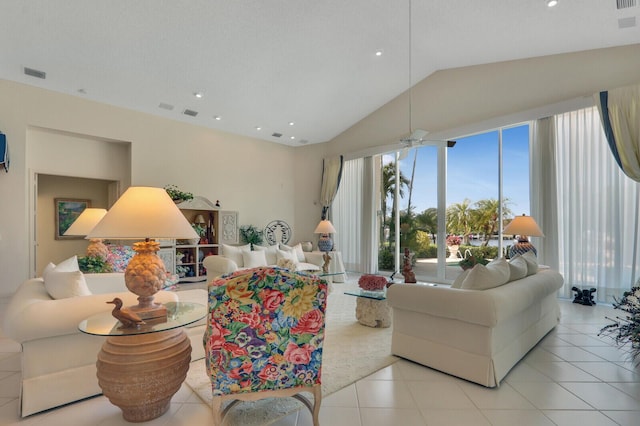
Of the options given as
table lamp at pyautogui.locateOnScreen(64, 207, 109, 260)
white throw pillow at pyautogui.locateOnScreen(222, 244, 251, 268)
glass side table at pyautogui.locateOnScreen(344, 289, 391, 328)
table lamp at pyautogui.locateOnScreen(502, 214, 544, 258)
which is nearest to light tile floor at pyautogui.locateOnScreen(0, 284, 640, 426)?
glass side table at pyautogui.locateOnScreen(344, 289, 391, 328)

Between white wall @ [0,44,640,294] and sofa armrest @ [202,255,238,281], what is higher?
white wall @ [0,44,640,294]

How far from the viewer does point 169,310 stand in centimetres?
216

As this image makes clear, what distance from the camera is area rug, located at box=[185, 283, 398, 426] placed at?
80.3 inches

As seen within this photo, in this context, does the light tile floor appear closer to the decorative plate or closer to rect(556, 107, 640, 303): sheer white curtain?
rect(556, 107, 640, 303): sheer white curtain

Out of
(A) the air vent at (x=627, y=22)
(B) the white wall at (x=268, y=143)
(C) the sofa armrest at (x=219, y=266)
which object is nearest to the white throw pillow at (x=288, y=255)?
(C) the sofa armrest at (x=219, y=266)

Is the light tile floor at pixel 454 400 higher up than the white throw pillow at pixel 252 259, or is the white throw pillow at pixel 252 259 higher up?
the white throw pillow at pixel 252 259

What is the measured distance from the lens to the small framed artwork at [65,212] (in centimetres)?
683

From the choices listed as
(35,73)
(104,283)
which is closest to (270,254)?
(104,283)

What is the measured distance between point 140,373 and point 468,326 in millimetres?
2270

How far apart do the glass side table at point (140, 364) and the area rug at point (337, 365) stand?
38 cm

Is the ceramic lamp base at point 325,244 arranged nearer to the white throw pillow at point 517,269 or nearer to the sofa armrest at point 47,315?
the white throw pillow at point 517,269

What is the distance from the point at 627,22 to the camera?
3781 millimetres

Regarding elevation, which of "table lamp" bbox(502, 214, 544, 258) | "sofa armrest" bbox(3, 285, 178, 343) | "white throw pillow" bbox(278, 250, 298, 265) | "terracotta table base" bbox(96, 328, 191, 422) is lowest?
"terracotta table base" bbox(96, 328, 191, 422)

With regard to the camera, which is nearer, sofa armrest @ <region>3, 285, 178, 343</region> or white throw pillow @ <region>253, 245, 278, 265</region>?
sofa armrest @ <region>3, 285, 178, 343</region>
